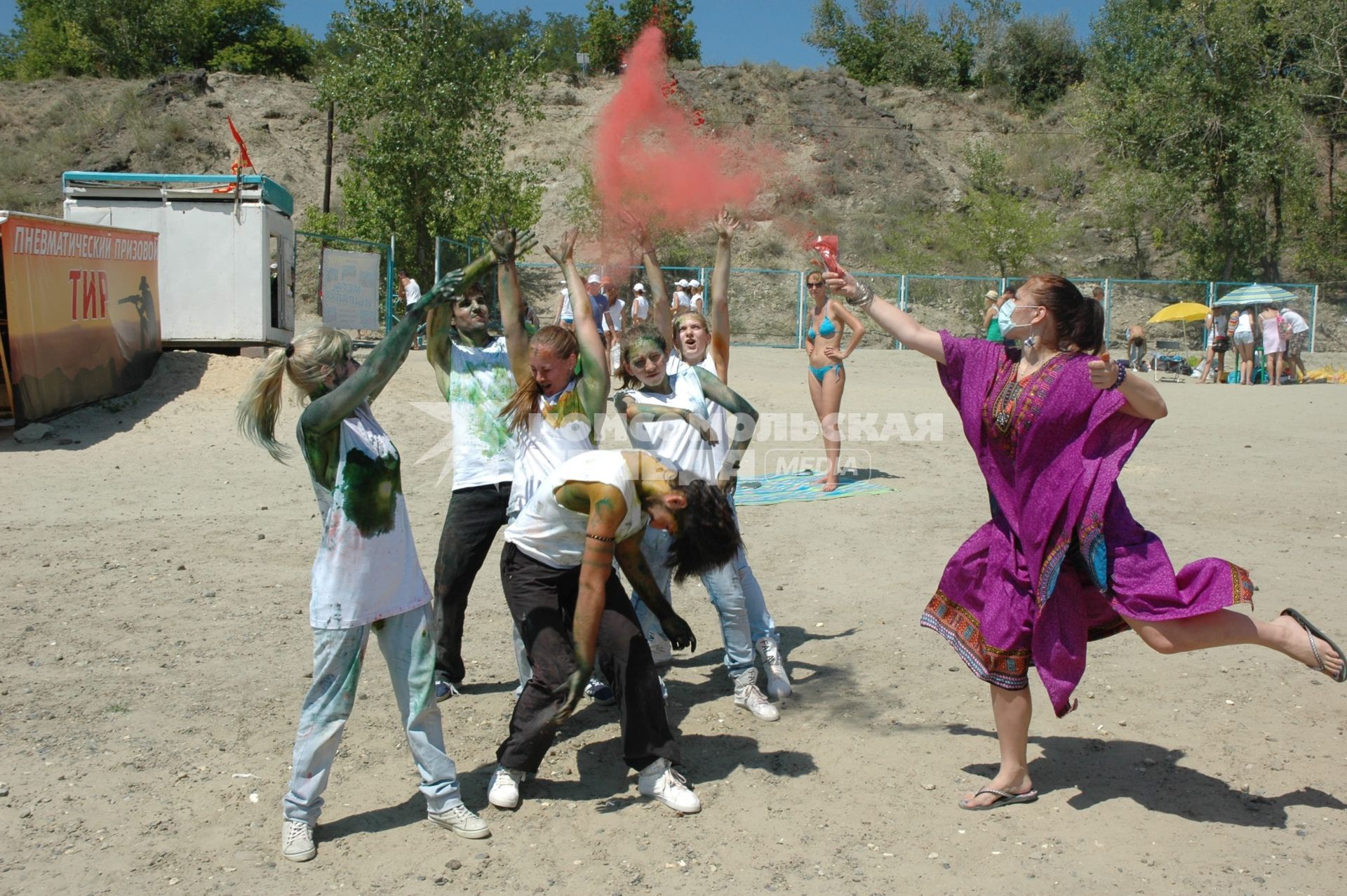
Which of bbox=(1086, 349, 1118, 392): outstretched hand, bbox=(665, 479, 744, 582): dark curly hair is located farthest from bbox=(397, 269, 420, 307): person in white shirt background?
bbox=(1086, 349, 1118, 392): outstretched hand

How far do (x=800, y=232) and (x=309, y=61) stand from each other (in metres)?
28.4

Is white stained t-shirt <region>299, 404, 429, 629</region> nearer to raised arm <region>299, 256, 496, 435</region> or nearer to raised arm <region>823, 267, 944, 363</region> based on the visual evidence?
raised arm <region>299, 256, 496, 435</region>

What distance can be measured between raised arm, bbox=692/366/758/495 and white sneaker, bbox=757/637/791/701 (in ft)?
2.48

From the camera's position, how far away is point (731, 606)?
471 centimetres

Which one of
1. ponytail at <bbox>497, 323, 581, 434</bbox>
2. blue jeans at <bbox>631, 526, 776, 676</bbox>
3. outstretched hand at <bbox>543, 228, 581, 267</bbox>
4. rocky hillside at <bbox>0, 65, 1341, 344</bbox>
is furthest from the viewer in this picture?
rocky hillside at <bbox>0, 65, 1341, 344</bbox>

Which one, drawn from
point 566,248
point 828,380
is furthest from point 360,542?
point 828,380

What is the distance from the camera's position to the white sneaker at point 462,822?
11.9 feet

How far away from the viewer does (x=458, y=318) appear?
4.88m

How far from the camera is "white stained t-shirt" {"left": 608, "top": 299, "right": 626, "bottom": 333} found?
701 inches

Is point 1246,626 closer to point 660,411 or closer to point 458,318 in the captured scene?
point 660,411

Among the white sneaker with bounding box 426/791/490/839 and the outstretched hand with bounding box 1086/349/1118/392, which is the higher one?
the outstretched hand with bounding box 1086/349/1118/392

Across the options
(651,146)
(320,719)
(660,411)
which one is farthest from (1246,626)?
(651,146)

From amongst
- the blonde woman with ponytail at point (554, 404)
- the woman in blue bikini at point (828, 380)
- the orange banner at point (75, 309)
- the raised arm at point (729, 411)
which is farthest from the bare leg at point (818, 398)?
the orange banner at point (75, 309)

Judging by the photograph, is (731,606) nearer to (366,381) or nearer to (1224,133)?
(366,381)
